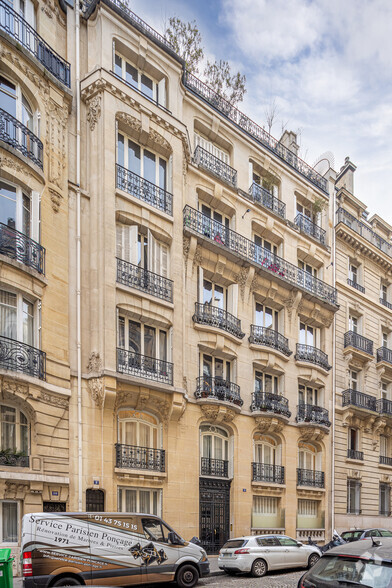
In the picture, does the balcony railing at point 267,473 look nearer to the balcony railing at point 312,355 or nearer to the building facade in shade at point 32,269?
the balcony railing at point 312,355

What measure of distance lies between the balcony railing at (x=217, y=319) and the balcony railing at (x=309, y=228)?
7913mm

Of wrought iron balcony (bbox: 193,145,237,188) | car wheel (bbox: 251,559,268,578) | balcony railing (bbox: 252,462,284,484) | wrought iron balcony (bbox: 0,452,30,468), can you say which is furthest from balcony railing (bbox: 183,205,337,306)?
car wheel (bbox: 251,559,268,578)

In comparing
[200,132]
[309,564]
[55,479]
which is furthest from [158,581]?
[200,132]

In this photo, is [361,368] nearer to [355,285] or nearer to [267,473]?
[355,285]

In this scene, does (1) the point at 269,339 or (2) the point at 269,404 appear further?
(1) the point at 269,339

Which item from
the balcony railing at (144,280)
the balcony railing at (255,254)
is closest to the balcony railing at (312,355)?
the balcony railing at (255,254)

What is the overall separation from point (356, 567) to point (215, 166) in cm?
1992

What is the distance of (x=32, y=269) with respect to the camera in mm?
15664

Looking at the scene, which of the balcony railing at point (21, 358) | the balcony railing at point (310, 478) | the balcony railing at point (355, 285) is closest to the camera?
the balcony railing at point (21, 358)

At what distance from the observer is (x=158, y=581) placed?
12.7 meters

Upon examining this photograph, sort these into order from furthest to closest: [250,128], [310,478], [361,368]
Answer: [361,368]
[250,128]
[310,478]

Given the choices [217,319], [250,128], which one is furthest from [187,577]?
[250,128]

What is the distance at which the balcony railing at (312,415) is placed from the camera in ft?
85.6

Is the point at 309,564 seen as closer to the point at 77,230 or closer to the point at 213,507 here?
the point at 213,507
